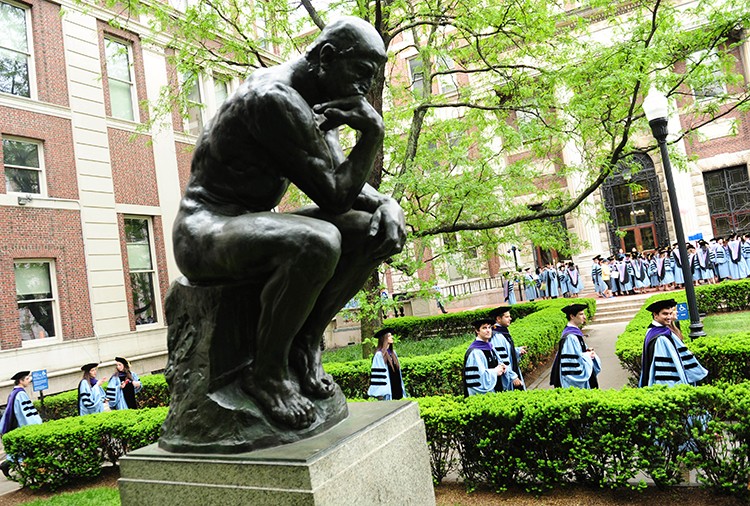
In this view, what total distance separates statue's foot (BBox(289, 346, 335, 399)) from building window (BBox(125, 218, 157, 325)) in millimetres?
15303

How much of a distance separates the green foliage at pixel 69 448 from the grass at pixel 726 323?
11541 mm

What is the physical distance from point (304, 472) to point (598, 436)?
4.05 meters

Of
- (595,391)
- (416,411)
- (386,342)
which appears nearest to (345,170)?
(416,411)

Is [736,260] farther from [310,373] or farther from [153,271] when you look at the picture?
[310,373]

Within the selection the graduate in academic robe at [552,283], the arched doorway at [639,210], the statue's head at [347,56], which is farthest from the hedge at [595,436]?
the arched doorway at [639,210]

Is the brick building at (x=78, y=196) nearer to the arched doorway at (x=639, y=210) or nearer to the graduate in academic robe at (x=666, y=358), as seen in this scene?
the graduate in academic robe at (x=666, y=358)

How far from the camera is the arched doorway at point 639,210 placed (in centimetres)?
2873

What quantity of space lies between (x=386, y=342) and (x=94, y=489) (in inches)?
172

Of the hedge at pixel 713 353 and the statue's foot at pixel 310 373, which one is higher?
the statue's foot at pixel 310 373

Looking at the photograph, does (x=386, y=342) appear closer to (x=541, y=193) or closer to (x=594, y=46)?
(x=541, y=193)

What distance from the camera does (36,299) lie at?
14180 mm

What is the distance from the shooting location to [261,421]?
8.53ft

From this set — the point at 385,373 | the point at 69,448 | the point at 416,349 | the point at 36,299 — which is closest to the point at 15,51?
the point at 36,299

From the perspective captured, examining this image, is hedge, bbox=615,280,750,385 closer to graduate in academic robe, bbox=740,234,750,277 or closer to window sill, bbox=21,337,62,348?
window sill, bbox=21,337,62,348
